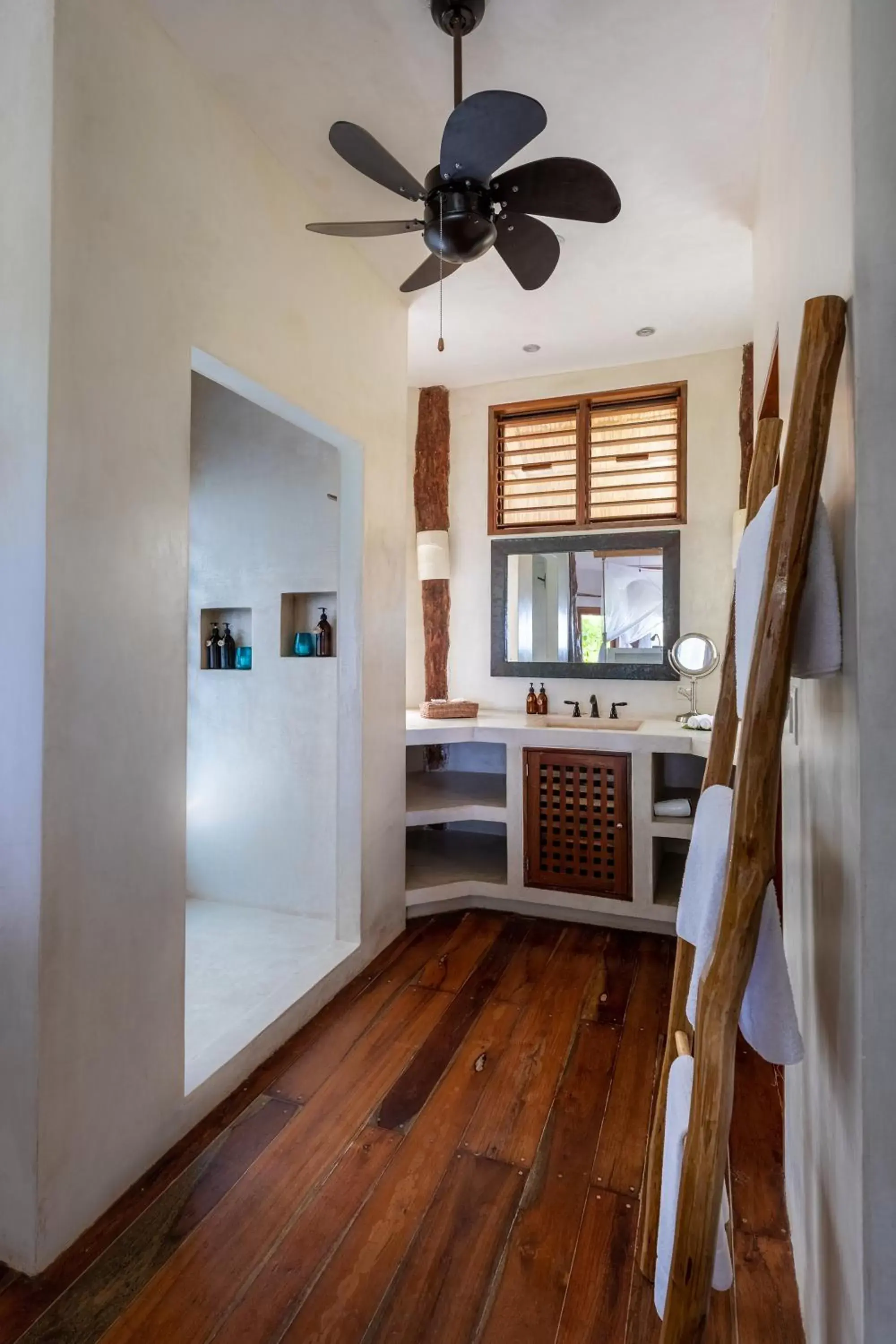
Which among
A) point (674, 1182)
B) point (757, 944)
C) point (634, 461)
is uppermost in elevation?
point (634, 461)

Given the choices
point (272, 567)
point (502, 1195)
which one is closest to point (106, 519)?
point (272, 567)

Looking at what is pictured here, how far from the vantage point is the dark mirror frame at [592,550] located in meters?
3.70

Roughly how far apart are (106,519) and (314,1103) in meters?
1.71

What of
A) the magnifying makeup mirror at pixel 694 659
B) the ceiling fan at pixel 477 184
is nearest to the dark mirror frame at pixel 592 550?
the magnifying makeup mirror at pixel 694 659

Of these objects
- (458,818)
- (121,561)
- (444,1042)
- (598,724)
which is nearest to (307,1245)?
(444,1042)

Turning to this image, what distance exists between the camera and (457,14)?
1667 millimetres

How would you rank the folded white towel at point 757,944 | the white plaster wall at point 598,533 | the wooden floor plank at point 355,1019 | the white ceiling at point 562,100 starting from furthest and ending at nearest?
the white plaster wall at point 598,533
the wooden floor plank at point 355,1019
the white ceiling at point 562,100
the folded white towel at point 757,944

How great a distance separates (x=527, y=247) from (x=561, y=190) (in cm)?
24

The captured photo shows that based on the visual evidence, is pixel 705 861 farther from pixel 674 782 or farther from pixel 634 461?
pixel 634 461

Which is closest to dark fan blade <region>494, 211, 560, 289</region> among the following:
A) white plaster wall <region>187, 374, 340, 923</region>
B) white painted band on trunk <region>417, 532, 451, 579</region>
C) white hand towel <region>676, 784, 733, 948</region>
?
white plaster wall <region>187, 374, 340, 923</region>

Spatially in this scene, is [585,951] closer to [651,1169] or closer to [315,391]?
[651,1169]

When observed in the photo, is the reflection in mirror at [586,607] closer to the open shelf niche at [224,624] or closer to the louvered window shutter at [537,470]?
the louvered window shutter at [537,470]

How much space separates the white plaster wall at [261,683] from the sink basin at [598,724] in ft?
3.83

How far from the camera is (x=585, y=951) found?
2.93m
